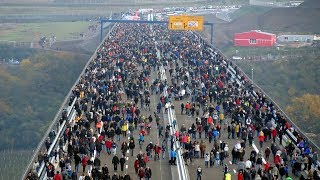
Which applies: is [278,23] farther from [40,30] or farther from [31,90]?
[40,30]

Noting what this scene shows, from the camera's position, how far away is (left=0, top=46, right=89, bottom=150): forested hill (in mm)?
70062

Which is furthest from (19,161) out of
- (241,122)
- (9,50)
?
(9,50)

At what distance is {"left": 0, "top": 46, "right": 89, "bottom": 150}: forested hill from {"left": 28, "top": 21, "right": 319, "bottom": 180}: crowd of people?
78.6ft

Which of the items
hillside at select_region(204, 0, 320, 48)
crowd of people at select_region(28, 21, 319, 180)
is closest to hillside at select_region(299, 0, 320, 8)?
hillside at select_region(204, 0, 320, 48)

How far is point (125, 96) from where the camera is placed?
3906cm

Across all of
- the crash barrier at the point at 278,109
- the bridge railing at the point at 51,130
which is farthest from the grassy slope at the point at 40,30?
the bridge railing at the point at 51,130

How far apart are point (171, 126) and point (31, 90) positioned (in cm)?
6372

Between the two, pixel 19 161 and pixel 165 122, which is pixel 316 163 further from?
pixel 19 161

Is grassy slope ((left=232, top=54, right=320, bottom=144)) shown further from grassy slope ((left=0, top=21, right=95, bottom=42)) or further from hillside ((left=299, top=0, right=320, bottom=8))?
grassy slope ((left=0, top=21, right=95, bottom=42))

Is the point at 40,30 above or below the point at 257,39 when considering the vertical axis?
below

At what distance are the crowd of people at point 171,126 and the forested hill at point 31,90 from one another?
23.9 m

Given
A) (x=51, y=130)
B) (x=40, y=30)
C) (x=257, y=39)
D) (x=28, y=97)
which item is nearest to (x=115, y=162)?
(x=51, y=130)

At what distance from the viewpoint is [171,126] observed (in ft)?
99.0

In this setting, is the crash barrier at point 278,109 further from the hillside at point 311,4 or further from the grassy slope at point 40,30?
the grassy slope at point 40,30
